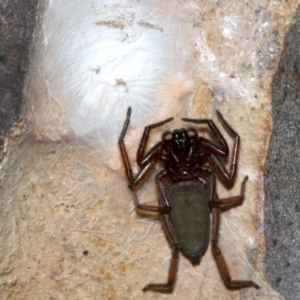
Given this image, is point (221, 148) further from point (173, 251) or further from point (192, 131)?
point (173, 251)

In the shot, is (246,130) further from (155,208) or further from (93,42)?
(93,42)

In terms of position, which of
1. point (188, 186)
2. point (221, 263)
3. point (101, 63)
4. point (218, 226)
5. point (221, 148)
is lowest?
point (221, 263)

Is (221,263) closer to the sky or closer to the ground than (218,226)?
closer to the ground

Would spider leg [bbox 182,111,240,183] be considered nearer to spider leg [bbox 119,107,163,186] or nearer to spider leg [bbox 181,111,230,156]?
spider leg [bbox 181,111,230,156]

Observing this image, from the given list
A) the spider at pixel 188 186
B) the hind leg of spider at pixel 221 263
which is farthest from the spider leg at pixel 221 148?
the hind leg of spider at pixel 221 263

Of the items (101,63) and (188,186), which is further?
(188,186)

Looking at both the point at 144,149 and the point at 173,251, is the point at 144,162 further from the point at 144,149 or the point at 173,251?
the point at 173,251

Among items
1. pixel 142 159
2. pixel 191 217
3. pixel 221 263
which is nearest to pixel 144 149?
pixel 142 159

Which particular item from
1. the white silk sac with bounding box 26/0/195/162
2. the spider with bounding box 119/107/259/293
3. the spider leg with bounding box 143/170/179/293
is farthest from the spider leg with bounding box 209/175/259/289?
the white silk sac with bounding box 26/0/195/162
